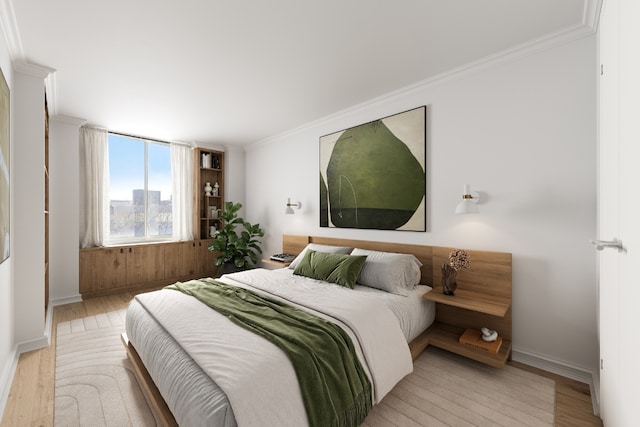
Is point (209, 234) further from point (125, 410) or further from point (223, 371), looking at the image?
point (223, 371)

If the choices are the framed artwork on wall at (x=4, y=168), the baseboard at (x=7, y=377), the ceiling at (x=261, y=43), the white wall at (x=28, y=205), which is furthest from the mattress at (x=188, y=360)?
the ceiling at (x=261, y=43)

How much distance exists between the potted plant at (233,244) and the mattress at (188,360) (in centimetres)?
218

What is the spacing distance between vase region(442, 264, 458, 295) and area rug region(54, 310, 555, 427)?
59 centimetres

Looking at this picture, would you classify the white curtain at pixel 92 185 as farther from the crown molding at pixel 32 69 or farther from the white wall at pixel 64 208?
the crown molding at pixel 32 69

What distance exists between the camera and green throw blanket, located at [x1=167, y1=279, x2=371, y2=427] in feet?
4.73

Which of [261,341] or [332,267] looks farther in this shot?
[332,267]

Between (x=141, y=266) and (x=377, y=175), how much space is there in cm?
406

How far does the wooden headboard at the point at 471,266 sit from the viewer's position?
2.47 m

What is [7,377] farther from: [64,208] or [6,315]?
[64,208]

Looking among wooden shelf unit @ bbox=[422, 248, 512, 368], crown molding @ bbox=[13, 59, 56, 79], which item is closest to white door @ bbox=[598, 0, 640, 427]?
wooden shelf unit @ bbox=[422, 248, 512, 368]

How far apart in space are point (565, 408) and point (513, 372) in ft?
1.39

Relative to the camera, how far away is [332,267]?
299cm

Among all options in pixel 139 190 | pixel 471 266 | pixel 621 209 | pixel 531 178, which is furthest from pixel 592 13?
pixel 139 190

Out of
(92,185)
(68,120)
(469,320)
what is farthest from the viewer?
(92,185)
